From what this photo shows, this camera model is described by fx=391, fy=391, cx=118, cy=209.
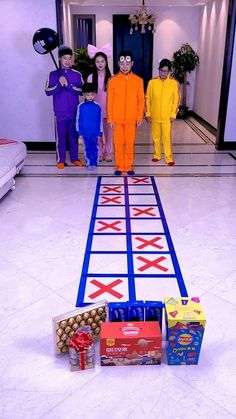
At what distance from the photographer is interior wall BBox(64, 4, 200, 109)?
9219 millimetres

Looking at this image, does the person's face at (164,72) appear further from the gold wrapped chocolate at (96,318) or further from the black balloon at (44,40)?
the gold wrapped chocolate at (96,318)

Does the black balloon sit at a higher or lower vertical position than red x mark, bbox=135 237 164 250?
higher

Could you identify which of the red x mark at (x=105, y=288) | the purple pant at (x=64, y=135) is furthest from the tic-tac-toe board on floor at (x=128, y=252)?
the purple pant at (x=64, y=135)

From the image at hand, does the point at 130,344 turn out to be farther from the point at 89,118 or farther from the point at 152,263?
the point at 89,118

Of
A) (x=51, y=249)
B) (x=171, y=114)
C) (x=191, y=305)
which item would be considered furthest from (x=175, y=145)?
(x=191, y=305)

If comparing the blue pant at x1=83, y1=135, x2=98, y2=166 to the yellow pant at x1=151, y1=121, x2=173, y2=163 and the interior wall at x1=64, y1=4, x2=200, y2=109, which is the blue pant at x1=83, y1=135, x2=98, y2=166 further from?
the interior wall at x1=64, y1=4, x2=200, y2=109

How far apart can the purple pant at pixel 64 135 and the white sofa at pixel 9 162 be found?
1.79 ft

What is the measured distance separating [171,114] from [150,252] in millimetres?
2755

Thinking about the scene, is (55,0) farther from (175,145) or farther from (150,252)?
(150,252)

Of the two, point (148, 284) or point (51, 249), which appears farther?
point (51, 249)

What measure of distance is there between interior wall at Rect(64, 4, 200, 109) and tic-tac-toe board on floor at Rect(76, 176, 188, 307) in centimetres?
624

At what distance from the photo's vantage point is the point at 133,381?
6.41ft

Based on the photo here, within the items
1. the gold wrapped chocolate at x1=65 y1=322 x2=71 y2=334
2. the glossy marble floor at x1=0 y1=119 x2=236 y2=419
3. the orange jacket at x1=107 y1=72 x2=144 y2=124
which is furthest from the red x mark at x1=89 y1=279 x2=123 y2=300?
the orange jacket at x1=107 y1=72 x2=144 y2=124

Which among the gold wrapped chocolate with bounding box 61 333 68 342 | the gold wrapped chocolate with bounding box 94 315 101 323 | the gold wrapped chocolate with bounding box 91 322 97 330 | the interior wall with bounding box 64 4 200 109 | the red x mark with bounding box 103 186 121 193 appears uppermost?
the interior wall with bounding box 64 4 200 109
